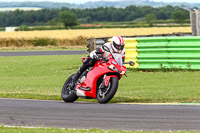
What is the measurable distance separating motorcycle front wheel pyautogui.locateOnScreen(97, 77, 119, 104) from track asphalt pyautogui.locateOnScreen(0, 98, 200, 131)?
0.19 meters

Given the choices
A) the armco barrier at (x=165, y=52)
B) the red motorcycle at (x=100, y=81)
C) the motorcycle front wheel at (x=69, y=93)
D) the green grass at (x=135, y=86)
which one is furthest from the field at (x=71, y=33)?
the red motorcycle at (x=100, y=81)

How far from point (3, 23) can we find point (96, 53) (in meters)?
145

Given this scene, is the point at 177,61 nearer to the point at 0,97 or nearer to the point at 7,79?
the point at 7,79

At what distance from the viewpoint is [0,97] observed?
11492 mm

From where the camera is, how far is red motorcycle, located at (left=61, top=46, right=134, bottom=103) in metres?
9.52

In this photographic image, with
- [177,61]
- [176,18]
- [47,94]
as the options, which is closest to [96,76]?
[47,94]

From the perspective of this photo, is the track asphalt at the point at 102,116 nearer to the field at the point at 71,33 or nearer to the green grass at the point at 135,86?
the green grass at the point at 135,86

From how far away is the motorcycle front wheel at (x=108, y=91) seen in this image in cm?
940

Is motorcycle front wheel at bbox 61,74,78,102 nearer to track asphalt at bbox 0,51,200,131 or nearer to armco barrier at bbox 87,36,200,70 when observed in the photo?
track asphalt at bbox 0,51,200,131

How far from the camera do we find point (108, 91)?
9.53 m

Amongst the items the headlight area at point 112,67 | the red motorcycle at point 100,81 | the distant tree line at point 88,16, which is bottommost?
the distant tree line at point 88,16

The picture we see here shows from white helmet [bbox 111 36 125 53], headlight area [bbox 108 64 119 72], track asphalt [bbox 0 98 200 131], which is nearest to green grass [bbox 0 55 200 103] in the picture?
headlight area [bbox 108 64 119 72]

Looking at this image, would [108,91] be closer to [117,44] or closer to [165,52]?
[117,44]

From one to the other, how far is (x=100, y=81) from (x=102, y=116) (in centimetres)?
200
